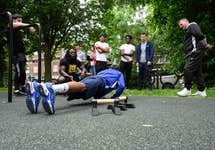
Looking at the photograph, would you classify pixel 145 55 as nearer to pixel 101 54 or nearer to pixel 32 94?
pixel 101 54

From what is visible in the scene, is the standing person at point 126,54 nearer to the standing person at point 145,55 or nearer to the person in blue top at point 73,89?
the standing person at point 145,55

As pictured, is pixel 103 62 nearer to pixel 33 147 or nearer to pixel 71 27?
pixel 33 147

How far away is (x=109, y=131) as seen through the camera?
3555mm

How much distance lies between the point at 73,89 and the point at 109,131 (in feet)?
6.09

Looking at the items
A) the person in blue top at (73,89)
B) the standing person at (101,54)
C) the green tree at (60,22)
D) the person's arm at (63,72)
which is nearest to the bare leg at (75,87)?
the person in blue top at (73,89)

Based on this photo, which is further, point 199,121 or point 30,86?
point 30,86

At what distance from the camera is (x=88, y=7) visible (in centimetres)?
2455

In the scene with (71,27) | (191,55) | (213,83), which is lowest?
(213,83)

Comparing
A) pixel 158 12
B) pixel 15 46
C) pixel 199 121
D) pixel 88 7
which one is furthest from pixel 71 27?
pixel 199 121

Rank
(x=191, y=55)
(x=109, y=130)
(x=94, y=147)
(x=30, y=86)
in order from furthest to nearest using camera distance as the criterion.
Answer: (x=191, y=55) → (x=30, y=86) → (x=109, y=130) → (x=94, y=147)

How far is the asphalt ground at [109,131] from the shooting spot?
2936mm

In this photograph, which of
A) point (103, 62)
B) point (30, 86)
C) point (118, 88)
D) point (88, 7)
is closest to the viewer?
point (30, 86)

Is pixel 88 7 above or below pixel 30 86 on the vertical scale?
above

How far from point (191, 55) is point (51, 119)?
14.5 ft
